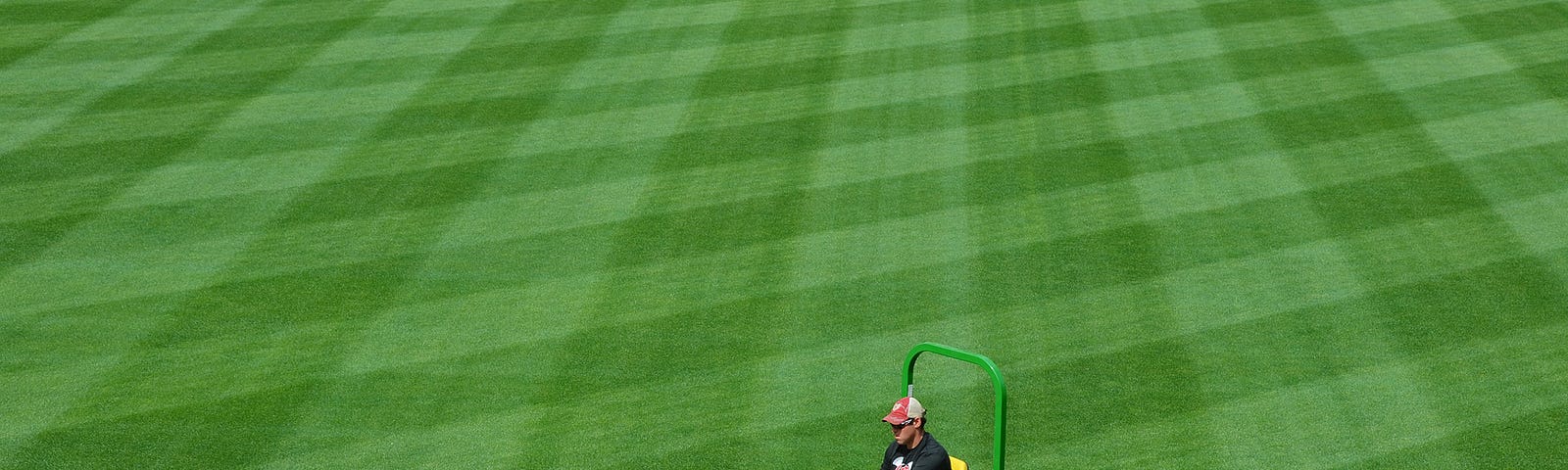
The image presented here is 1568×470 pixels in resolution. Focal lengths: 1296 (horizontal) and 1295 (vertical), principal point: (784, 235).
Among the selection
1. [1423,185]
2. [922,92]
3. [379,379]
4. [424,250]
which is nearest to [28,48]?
[424,250]

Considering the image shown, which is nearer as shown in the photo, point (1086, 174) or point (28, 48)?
point (1086, 174)

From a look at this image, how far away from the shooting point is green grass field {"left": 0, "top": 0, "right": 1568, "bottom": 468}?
9.39 meters

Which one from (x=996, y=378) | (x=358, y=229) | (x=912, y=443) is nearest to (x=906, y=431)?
(x=912, y=443)

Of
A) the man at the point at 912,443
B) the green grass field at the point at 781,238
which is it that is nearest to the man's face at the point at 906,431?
the man at the point at 912,443

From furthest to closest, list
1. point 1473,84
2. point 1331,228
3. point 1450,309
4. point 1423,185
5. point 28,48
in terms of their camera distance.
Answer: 1. point 28,48
2. point 1473,84
3. point 1423,185
4. point 1331,228
5. point 1450,309

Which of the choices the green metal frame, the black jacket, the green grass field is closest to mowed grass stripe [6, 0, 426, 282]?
the green grass field

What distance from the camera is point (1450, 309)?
1067 centimetres

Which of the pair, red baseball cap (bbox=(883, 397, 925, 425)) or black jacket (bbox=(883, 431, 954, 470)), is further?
black jacket (bbox=(883, 431, 954, 470))

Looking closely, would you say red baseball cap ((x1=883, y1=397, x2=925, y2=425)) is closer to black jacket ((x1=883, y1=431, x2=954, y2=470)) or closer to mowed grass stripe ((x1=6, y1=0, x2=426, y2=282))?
black jacket ((x1=883, y1=431, x2=954, y2=470))

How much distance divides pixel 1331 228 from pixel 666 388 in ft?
21.5

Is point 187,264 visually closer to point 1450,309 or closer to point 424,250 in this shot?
point 424,250

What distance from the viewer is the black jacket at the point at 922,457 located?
23.2 feet

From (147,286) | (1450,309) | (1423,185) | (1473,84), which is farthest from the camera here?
(1473,84)

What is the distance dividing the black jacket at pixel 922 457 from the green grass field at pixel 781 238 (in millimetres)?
1732
